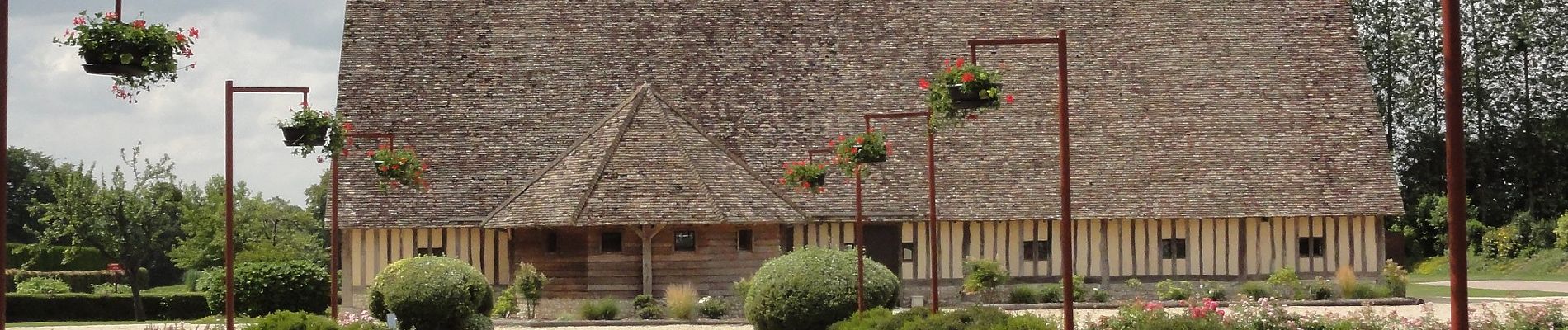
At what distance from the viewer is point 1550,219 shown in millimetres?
45281

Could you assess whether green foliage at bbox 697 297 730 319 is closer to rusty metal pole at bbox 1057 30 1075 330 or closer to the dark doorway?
the dark doorway

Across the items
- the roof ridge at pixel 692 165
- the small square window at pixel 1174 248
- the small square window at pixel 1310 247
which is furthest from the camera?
the small square window at pixel 1310 247

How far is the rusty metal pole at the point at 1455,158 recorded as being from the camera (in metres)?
10.4

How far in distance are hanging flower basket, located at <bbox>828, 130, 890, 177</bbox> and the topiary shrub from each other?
15.6 ft

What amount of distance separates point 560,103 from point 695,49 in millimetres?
2762

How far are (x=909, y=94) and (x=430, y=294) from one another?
13.7 metres

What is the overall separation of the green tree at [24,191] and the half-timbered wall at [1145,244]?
38.9m

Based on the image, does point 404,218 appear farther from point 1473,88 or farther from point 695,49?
point 1473,88

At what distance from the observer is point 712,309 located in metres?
27.4

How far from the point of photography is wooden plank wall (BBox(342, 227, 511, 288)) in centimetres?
3136

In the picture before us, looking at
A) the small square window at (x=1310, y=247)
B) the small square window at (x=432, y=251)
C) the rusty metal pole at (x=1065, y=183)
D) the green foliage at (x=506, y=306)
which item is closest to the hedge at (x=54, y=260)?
the small square window at (x=432, y=251)

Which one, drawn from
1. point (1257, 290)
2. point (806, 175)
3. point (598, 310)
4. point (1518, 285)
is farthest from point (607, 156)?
point (1518, 285)

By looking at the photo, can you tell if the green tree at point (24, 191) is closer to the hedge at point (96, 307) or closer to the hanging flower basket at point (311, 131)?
the hedge at point (96, 307)

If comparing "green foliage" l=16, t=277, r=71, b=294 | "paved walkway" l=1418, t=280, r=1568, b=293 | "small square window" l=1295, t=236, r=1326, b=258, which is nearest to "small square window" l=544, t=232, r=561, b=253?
"small square window" l=1295, t=236, r=1326, b=258
